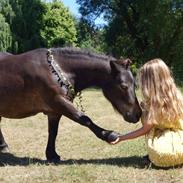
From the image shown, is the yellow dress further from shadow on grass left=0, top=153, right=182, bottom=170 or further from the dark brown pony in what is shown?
the dark brown pony

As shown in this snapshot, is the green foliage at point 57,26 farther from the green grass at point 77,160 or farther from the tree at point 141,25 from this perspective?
the green grass at point 77,160

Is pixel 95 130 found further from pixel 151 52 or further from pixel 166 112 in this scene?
pixel 151 52

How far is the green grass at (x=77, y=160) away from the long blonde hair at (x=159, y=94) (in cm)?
63

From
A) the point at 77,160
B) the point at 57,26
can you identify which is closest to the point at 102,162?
the point at 77,160

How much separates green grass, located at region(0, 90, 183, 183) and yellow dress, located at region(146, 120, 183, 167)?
0.34 feet

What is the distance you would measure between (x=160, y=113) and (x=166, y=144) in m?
0.37

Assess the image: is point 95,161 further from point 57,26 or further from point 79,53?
point 57,26

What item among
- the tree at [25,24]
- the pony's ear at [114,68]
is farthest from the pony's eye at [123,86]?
the tree at [25,24]

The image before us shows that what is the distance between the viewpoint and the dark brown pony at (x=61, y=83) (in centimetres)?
654

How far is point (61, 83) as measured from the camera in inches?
260

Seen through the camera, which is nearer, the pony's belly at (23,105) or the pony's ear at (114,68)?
the pony's ear at (114,68)

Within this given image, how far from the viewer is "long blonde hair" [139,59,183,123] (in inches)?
243

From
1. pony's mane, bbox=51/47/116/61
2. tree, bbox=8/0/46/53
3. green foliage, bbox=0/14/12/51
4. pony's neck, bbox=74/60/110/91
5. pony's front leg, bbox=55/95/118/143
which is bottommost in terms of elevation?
pony's front leg, bbox=55/95/118/143

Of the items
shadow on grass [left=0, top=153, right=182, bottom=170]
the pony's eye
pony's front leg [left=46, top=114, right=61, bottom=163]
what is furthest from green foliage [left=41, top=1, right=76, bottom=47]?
the pony's eye
